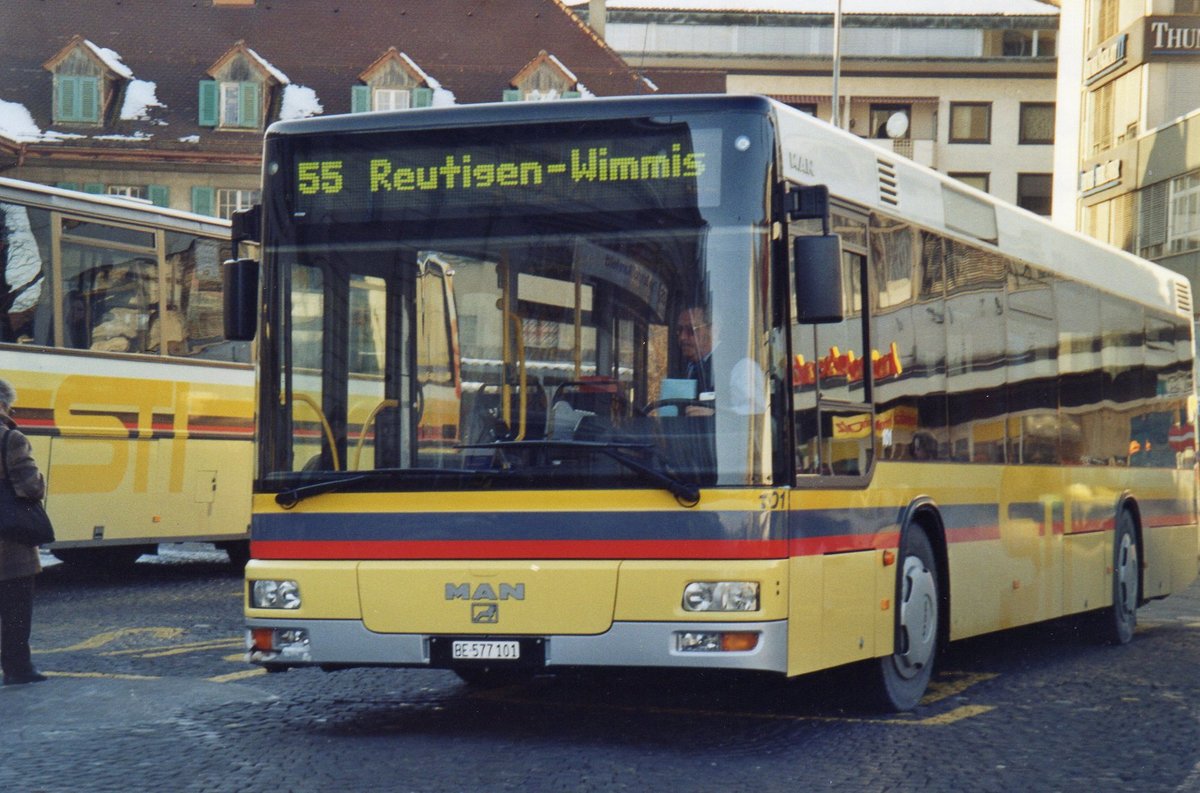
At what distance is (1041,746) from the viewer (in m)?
8.74

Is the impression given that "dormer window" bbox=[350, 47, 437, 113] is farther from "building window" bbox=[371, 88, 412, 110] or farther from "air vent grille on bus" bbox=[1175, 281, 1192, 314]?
"air vent grille on bus" bbox=[1175, 281, 1192, 314]

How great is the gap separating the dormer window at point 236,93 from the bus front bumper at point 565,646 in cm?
4303

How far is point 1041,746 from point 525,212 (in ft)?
10.7

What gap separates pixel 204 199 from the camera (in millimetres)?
49656

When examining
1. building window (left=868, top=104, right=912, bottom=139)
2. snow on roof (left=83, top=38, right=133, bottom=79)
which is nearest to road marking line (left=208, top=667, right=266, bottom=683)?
snow on roof (left=83, top=38, right=133, bottom=79)

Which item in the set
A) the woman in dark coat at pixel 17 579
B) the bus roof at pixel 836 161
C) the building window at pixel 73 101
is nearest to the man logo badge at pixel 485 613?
the bus roof at pixel 836 161

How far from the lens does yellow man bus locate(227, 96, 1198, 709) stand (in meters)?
8.07

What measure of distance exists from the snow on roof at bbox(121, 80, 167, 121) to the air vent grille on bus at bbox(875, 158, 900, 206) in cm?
4223

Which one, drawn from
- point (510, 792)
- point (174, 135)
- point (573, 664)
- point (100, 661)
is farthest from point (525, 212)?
point (174, 135)

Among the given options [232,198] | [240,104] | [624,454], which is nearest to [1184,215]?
[232,198]

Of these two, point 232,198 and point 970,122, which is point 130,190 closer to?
point 232,198

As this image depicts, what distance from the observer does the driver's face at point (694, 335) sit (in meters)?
8.10

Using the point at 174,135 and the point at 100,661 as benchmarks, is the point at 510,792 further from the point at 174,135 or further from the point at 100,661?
the point at 174,135

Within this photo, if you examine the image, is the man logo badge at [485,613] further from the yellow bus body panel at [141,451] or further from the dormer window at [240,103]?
the dormer window at [240,103]
